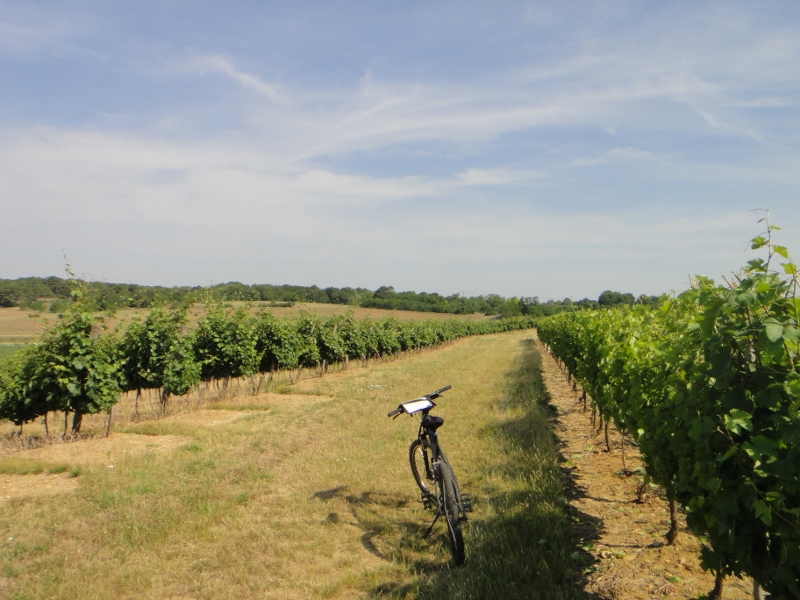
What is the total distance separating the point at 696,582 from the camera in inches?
157

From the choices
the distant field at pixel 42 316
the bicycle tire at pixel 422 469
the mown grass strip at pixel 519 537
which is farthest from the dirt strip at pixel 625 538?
the distant field at pixel 42 316

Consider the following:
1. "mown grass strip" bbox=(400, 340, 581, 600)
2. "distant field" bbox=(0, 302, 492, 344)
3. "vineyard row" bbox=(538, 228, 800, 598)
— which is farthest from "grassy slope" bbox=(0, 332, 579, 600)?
"distant field" bbox=(0, 302, 492, 344)

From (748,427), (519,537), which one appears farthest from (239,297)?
(748,427)

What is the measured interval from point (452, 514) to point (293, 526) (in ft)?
6.17

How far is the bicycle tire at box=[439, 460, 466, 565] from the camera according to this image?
14.4ft

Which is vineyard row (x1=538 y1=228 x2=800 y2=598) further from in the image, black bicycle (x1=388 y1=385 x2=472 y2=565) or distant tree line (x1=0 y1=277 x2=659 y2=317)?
distant tree line (x1=0 y1=277 x2=659 y2=317)

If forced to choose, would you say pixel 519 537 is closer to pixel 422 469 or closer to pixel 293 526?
pixel 422 469

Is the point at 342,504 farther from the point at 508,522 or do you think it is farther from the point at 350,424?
the point at 350,424

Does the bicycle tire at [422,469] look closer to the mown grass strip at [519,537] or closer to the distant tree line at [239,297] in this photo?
the mown grass strip at [519,537]

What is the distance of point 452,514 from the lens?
14.5 feet

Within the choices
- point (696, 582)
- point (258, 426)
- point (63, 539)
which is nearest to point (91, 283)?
point (258, 426)

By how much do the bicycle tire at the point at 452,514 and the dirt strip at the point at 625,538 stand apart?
1.00 meters

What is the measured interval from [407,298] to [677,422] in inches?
3193

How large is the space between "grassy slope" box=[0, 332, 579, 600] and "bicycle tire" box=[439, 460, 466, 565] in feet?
0.39
